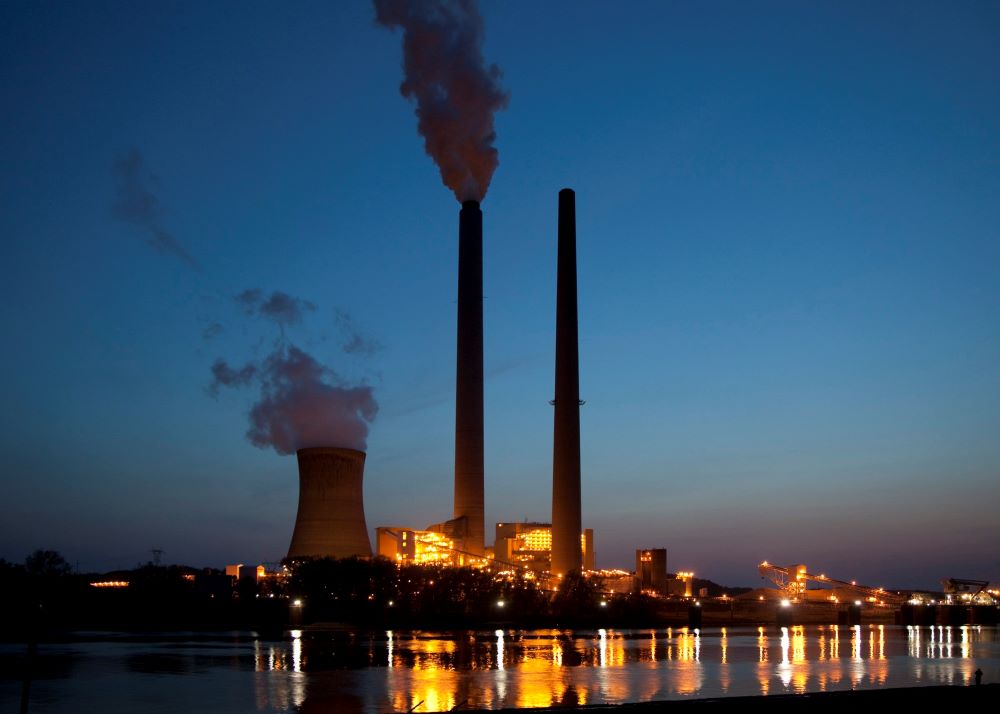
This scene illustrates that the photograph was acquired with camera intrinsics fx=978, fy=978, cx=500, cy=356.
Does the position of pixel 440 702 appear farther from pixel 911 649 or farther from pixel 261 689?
pixel 911 649

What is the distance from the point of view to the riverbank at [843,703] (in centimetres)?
1903

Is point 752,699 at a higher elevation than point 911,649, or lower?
higher

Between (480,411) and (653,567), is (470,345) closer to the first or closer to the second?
(480,411)

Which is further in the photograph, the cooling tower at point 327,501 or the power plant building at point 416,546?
the power plant building at point 416,546

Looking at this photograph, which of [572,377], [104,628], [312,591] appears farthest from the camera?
[572,377]

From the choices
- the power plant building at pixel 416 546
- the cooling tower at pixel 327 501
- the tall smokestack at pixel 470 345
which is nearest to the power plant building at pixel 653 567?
the power plant building at pixel 416 546

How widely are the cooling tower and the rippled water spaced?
14218 mm

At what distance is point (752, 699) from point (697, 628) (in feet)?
198

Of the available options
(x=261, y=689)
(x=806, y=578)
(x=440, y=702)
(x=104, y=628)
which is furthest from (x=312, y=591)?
(x=806, y=578)

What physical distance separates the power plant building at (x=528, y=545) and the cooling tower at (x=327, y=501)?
45491 mm

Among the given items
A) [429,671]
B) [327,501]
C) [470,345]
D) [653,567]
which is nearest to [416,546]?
[470,345]

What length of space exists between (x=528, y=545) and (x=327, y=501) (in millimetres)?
54332

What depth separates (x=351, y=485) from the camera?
70.0 metres

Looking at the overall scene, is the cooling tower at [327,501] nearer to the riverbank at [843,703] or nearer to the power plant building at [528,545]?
the power plant building at [528,545]
